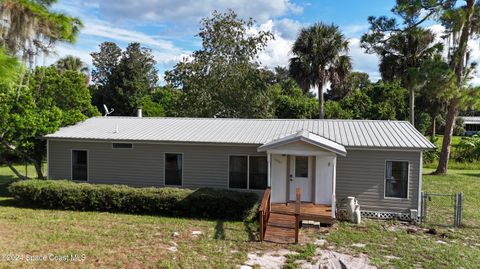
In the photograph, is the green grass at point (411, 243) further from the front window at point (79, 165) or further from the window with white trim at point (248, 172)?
the front window at point (79, 165)

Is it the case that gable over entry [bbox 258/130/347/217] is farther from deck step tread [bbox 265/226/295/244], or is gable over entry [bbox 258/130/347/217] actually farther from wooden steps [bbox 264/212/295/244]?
deck step tread [bbox 265/226/295/244]

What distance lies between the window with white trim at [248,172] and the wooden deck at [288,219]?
164cm

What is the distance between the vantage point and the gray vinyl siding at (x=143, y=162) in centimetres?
1388

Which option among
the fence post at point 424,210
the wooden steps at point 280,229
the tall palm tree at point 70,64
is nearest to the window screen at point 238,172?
the wooden steps at point 280,229

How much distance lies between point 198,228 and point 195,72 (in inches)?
716

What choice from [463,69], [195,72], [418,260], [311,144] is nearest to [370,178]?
[311,144]

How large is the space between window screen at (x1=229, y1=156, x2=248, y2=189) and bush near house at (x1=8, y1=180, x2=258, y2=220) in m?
1.63

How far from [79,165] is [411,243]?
12.4 meters

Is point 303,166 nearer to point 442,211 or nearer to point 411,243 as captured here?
point 411,243

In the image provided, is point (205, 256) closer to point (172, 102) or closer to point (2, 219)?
point (2, 219)

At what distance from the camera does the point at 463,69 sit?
21062 millimetres

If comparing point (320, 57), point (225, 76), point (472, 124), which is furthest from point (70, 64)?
point (472, 124)

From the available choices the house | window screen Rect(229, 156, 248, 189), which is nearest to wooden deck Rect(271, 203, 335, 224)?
window screen Rect(229, 156, 248, 189)

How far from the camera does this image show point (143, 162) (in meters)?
14.5
